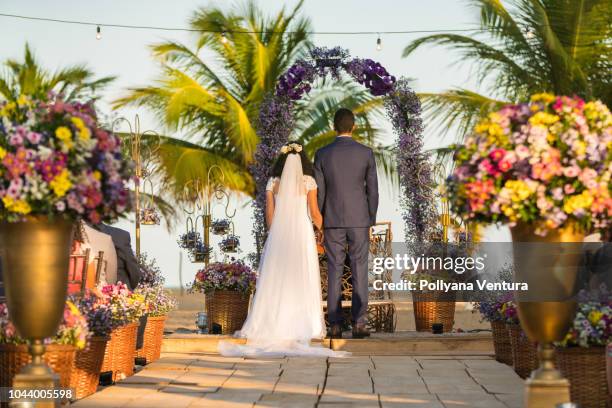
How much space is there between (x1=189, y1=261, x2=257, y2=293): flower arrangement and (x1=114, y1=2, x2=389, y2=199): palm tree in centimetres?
1163

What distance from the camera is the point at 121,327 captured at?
9.46 meters

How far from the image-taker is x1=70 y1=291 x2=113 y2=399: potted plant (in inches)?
332

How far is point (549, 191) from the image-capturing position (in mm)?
6691

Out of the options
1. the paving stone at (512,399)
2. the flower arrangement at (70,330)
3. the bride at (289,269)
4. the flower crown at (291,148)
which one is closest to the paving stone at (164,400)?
the flower arrangement at (70,330)

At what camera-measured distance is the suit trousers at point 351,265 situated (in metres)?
12.3

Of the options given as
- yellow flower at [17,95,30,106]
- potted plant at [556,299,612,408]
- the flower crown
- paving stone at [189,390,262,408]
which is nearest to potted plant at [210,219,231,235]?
the flower crown

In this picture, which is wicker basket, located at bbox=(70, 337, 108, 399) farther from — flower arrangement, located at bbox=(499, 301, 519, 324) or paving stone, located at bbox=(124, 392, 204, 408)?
flower arrangement, located at bbox=(499, 301, 519, 324)

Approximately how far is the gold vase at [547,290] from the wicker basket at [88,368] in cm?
A: 298

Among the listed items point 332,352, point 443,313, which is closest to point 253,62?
point 443,313

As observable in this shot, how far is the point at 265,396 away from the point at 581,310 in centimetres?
219

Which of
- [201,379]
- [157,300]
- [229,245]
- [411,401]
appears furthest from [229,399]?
[229,245]

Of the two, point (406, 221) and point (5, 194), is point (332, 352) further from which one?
point (5, 194)

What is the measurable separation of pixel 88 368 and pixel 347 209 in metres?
4.32

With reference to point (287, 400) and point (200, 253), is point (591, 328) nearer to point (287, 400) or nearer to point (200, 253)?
point (287, 400)
